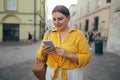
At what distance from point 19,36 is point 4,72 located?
25.6 meters

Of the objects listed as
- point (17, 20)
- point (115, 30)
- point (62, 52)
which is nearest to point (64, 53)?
point (62, 52)

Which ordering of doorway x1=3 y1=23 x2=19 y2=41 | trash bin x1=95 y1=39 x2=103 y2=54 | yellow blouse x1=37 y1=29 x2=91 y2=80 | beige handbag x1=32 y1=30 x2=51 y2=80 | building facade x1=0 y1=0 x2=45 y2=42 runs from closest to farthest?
yellow blouse x1=37 y1=29 x2=91 y2=80 < beige handbag x1=32 y1=30 x2=51 y2=80 < trash bin x1=95 y1=39 x2=103 y2=54 < building facade x1=0 y1=0 x2=45 y2=42 < doorway x1=3 y1=23 x2=19 y2=41

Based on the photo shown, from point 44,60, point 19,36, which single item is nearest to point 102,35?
point 19,36

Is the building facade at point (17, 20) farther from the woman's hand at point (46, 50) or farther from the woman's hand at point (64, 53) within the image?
the woman's hand at point (64, 53)

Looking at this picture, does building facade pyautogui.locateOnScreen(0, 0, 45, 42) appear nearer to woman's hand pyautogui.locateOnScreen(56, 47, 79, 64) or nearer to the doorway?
the doorway

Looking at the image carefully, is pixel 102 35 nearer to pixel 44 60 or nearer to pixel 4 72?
pixel 4 72

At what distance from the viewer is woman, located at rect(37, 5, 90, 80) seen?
2.75 meters

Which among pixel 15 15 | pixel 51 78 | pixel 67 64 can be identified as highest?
pixel 15 15

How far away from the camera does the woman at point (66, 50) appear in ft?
9.03

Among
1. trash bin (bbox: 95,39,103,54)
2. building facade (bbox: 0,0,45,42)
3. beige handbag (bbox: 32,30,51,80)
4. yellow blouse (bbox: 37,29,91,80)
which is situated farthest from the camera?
building facade (bbox: 0,0,45,42)

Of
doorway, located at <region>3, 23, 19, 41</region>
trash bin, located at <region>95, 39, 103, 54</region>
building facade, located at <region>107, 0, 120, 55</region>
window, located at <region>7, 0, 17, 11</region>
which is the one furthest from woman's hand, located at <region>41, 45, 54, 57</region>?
window, located at <region>7, 0, 17, 11</region>

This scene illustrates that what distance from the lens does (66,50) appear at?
271 cm

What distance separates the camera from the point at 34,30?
114ft

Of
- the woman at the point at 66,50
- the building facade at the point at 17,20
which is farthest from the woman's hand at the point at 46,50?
the building facade at the point at 17,20
